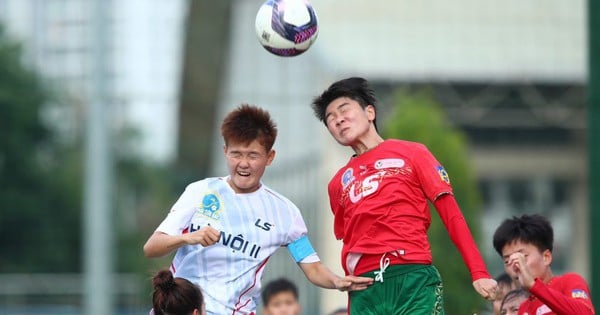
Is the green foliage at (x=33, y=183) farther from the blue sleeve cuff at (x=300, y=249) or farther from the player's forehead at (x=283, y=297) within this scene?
the blue sleeve cuff at (x=300, y=249)

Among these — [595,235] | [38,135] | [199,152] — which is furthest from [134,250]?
[595,235]

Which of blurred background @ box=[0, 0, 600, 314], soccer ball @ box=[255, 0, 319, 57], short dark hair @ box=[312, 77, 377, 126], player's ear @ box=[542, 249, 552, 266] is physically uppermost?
blurred background @ box=[0, 0, 600, 314]

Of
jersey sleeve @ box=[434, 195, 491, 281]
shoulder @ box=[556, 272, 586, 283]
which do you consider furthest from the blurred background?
jersey sleeve @ box=[434, 195, 491, 281]

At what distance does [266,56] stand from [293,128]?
18.3 ft

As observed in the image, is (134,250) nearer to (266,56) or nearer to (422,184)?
(266,56)

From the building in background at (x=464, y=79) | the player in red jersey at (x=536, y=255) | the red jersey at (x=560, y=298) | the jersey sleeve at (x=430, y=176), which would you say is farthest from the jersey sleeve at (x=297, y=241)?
the building in background at (x=464, y=79)

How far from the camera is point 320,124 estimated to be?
25.4 meters

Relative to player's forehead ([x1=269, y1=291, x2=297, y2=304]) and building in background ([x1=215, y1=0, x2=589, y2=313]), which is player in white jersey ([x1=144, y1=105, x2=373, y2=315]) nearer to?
player's forehead ([x1=269, y1=291, x2=297, y2=304])

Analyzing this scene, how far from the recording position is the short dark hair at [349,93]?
257 inches

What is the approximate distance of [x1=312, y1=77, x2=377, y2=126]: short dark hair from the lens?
6523 millimetres

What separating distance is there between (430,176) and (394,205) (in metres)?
0.23

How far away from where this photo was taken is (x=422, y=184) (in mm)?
6352

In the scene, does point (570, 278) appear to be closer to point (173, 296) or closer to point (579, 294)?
point (579, 294)

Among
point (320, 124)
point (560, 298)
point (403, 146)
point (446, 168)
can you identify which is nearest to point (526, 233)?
point (560, 298)
